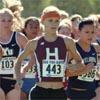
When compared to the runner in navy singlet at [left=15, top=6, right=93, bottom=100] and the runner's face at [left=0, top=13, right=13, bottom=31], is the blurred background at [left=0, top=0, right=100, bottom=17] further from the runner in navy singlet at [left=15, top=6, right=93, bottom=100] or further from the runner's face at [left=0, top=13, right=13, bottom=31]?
the runner in navy singlet at [left=15, top=6, right=93, bottom=100]

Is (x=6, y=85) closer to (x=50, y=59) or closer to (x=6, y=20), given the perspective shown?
(x=6, y=20)

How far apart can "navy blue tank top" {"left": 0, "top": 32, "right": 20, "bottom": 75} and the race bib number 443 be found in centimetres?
150

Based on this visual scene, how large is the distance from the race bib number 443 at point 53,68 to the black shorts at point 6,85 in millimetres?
1705

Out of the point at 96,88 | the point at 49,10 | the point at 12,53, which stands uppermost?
the point at 49,10

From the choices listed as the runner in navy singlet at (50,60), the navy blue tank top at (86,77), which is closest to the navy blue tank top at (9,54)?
the navy blue tank top at (86,77)

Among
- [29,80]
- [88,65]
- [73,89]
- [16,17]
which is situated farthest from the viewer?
[16,17]

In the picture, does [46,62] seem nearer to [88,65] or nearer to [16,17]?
[88,65]

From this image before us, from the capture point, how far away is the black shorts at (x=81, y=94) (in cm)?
855

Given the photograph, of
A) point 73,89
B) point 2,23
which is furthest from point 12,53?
point 73,89

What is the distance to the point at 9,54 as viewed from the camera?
8883mm

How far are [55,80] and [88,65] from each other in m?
0.66

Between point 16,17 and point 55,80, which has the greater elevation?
point 16,17

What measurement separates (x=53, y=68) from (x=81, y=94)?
1237 millimetres

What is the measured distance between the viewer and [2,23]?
29.2 ft
